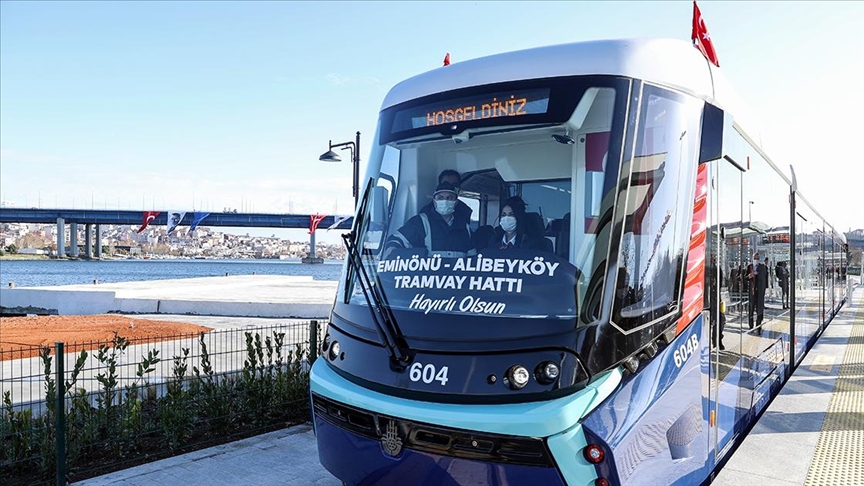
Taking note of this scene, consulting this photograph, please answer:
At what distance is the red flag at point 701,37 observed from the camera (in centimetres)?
504

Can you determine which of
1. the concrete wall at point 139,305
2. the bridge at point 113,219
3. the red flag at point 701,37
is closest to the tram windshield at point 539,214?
the red flag at point 701,37

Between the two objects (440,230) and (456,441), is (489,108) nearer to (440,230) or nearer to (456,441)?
(440,230)

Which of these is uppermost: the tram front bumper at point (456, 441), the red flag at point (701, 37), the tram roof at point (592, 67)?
the red flag at point (701, 37)

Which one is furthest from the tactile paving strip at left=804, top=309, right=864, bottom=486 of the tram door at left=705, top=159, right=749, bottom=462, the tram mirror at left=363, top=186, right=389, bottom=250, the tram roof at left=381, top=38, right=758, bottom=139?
the tram mirror at left=363, top=186, right=389, bottom=250

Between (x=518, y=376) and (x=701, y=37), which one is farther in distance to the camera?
(x=701, y=37)

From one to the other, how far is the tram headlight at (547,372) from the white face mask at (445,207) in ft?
4.66

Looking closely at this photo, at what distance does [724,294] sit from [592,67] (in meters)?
2.12

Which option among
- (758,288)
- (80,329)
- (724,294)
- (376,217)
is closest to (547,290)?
(376,217)

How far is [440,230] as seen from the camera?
4.34m

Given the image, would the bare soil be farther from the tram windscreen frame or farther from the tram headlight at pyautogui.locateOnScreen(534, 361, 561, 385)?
the tram headlight at pyautogui.locateOnScreen(534, 361, 561, 385)

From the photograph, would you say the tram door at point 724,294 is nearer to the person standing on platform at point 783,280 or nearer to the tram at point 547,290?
the tram at point 547,290

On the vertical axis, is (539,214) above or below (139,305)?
above

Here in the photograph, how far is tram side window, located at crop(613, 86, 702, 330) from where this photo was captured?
366 cm

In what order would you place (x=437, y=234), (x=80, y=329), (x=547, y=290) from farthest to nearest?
(x=80, y=329)
(x=437, y=234)
(x=547, y=290)
